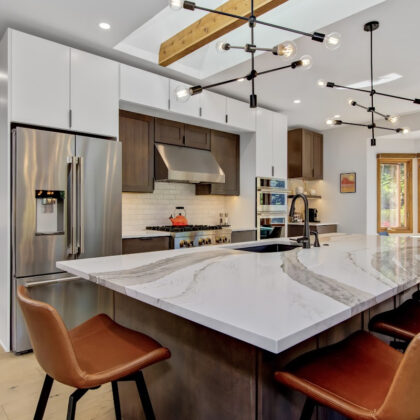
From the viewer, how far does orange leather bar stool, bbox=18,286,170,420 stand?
110 centimetres

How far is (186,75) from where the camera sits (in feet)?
13.3

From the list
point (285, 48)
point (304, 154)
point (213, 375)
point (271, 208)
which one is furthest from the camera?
point (304, 154)

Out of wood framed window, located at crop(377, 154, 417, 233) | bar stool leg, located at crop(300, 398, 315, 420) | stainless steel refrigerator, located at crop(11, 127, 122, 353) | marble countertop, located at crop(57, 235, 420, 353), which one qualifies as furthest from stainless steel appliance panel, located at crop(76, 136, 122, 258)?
wood framed window, located at crop(377, 154, 417, 233)

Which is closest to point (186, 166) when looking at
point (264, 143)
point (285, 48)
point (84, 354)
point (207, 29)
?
point (264, 143)

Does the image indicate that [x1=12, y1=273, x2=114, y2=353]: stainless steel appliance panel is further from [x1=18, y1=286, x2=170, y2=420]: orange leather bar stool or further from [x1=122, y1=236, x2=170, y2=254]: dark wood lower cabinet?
[x1=18, y1=286, x2=170, y2=420]: orange leather bar stool

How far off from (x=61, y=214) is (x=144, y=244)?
0.96 meters

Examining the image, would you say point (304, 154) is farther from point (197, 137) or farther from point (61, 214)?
point (61, 214)

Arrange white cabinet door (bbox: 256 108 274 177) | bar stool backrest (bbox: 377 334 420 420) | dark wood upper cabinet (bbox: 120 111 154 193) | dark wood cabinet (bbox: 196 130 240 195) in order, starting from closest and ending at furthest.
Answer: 1. bar stool backrest (bbox: 377 334 420 420)
2. dark wood upper cabinet (bbox: 120 111 154 193)
3. dark wood cabinet (bbox: 196 130 240 195)
4. white cabinet door (bbox: 256 108 274 177)

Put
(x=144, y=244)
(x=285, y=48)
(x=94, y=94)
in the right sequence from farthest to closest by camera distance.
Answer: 1. (x=144, y=244)
2. (x=94, y=94)
3. (x=285, y=48)

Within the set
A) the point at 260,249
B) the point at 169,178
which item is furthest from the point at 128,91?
the point at 260,249

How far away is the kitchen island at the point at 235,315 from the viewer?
0.95m

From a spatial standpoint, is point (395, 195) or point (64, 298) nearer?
point (64, 298)

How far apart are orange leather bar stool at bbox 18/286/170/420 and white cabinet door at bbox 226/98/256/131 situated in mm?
3738

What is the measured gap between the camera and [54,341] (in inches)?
43.3
